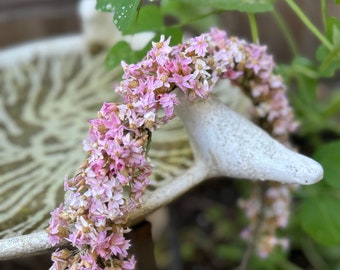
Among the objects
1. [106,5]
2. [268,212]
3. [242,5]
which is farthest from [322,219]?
[106,5]

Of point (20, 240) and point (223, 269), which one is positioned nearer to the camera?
point (20, 240)

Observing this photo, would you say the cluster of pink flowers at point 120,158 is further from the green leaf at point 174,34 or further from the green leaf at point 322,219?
the green leaf at point 322,219

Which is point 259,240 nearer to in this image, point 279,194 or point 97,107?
point 279,194

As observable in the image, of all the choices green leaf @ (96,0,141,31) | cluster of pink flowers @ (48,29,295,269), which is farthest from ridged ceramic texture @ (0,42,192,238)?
green leaf @ (96,0,141,31)

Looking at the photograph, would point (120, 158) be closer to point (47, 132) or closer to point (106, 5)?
point (106, 5)

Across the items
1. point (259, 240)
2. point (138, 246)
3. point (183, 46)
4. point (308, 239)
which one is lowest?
point (308, 239)

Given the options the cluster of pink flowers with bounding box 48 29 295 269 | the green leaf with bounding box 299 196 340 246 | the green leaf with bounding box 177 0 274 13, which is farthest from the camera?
the green leaf with bounding box 299 196 340 246

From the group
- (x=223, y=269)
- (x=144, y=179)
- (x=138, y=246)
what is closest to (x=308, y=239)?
(x=223, y=269)

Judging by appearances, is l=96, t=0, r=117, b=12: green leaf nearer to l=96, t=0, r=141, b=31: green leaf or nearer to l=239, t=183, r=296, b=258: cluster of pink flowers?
l=96, t=0, r=141, b=31: green leaf
